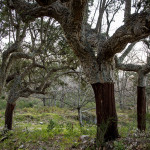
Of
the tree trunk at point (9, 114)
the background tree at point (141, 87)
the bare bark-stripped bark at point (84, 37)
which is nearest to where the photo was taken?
the bare bark-stripped bark at point (84, 37)

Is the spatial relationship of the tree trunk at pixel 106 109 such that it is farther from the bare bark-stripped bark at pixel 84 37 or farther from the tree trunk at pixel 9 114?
the tree trunk at pixel 9 114

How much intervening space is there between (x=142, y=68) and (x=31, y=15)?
4020 mm

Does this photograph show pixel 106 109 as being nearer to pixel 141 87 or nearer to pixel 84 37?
pixel 84 37

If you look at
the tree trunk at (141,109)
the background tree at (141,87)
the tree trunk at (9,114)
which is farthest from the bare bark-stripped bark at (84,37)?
the tree trunk at (9,114)

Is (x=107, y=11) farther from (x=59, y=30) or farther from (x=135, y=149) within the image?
(x=135, y=149)

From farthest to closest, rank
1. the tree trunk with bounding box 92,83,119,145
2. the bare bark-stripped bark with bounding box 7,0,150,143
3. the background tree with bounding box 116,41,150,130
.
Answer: the background tree with bounding box 116,41,150,130 → the tree trunk with bounding box 92,83,119,145 → the bare bark-stripped bark with bounding box 7,0,150,143

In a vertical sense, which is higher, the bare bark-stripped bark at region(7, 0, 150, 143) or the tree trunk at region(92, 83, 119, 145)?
the bare bark-stripped bark at region(7, 0, 150, 143)

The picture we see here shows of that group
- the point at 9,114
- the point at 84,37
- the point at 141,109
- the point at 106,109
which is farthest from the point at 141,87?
the point at 9,114

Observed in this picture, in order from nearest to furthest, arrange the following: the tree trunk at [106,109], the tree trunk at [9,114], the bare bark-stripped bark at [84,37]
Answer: the bare bark-stripped bark at [84,37] → the tree trunk at [106,109] → the tree trunk at [9,114]

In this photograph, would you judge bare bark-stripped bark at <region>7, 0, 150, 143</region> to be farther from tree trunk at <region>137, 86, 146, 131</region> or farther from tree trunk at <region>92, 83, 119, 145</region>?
tree trunk at <region>137, 86, 146, 131</region>

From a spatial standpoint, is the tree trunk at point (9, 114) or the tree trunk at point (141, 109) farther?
the tree trunk at point (9, 114)

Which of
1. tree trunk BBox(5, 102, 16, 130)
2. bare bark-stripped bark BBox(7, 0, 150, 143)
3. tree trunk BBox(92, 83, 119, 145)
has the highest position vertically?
bare bark-stripped bark BBox(7, 0, 150, 143)

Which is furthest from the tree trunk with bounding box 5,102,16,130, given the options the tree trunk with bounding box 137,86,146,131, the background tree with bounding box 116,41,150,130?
the tree trunk with bounding box 137,86,146,131

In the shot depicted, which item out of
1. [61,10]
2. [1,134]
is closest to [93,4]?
[61,10]
